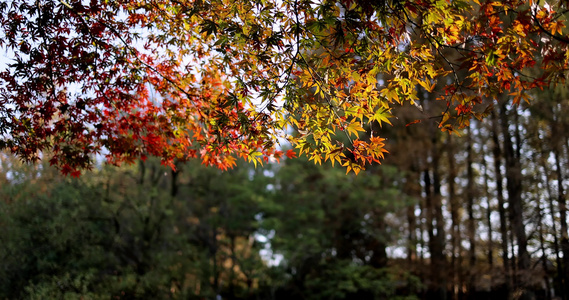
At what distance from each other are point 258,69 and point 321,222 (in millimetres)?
9436

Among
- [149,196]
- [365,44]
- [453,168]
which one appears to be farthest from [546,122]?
[149,196]

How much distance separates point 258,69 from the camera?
116 inches

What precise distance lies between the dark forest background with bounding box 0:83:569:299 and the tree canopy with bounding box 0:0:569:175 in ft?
19.0

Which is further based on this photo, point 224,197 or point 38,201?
point 224,197

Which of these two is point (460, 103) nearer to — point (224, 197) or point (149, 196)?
point (149, 196)

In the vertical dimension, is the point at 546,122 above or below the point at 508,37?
above

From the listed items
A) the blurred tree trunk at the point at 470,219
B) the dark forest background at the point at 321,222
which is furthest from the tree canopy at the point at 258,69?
the blurred tree trunk at the point at 470,219

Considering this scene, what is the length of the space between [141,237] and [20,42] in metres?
7.88

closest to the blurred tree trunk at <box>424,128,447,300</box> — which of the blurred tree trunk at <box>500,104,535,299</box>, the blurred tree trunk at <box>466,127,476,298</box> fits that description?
the blurred tree trunk at <box>466,127,476,298</box>

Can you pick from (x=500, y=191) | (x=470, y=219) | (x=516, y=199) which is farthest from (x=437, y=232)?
(x=516, y=199)

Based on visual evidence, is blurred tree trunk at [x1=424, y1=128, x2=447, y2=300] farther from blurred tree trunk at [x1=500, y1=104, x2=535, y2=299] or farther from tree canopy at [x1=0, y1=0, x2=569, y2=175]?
tree canopy at [x1=0, y1=0, x2=569, y2=175]

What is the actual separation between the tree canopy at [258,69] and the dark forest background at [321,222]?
19.0ft

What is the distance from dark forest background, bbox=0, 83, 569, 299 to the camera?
29.5 feet

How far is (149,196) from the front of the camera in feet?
34.9
